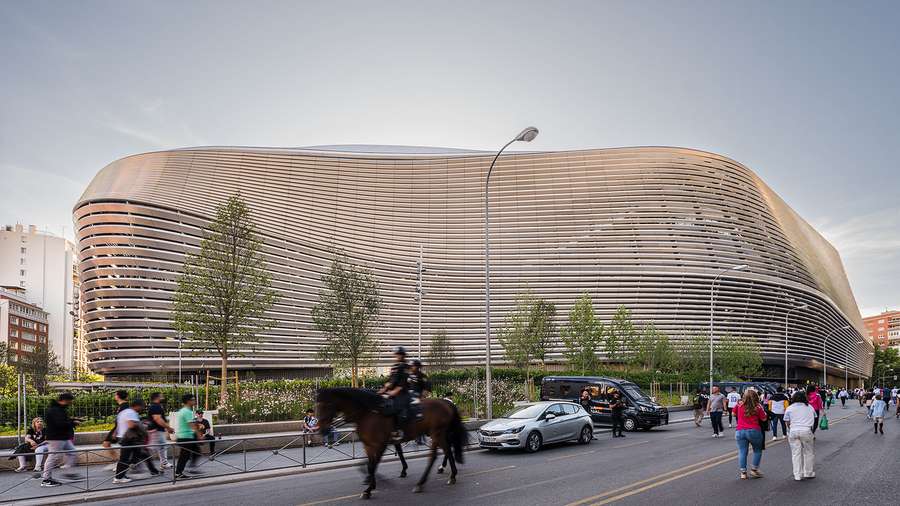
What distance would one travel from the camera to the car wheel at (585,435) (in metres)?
22.8

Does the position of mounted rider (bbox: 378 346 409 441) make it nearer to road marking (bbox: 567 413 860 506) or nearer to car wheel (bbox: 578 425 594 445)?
road marking (bbox: 567 413 860 506)

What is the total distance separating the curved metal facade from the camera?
252 ft

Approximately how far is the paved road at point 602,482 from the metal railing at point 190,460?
153cm

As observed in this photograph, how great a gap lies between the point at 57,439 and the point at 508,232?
79305 mm

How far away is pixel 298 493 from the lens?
1311 cm

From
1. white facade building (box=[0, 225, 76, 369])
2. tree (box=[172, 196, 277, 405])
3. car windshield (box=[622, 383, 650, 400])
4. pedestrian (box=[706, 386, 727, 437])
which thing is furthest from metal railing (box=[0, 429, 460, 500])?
white facade building (box=[0, 225, 76, 369])

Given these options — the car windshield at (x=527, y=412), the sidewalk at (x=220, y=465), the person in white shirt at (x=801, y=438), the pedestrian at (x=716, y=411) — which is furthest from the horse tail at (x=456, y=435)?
the pedestrian at (x=716, y=411)

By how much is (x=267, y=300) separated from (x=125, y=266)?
129 ft

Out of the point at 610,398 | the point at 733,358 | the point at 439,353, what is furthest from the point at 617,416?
the point at 733,358

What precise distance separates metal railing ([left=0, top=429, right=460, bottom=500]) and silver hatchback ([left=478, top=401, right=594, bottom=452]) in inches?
101

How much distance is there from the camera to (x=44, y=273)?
122 m

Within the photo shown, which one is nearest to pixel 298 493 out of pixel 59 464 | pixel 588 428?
pixel 59 464

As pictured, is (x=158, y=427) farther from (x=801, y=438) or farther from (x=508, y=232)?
(x=508, y=232)

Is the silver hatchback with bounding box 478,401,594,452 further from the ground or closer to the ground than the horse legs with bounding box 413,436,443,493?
closer to the ground
